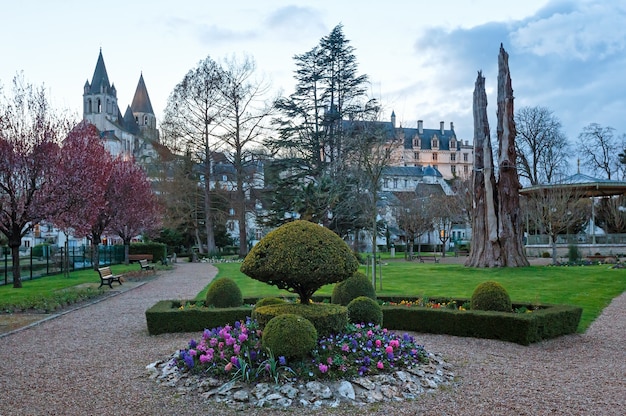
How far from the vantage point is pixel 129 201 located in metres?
30.1

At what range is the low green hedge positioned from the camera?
10234 millimetres

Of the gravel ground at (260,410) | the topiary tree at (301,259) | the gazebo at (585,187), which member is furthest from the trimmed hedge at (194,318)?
the gazebo at (585,187)

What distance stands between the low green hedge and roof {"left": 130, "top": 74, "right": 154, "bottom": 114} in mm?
105443

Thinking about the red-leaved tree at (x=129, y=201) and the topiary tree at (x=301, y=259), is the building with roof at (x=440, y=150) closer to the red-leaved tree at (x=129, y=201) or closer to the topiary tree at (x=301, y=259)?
the red-leaved tree at (x=129, y=201)

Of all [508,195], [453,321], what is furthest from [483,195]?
[453,321]

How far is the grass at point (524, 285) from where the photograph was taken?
15.5m

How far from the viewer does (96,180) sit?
22.8 metres

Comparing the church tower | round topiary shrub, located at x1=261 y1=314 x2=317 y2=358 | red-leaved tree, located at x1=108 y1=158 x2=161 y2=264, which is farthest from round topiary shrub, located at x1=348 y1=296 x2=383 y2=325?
the church tower

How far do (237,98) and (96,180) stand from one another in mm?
20170

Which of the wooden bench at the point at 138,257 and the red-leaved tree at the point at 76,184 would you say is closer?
the red-leaved tree at the point at 76,184

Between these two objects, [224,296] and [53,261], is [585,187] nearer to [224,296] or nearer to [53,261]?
[224,296]

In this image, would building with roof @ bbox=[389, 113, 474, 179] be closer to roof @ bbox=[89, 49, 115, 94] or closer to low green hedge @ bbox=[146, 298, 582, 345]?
roof @ bbox=[89, 49, 115, 94]

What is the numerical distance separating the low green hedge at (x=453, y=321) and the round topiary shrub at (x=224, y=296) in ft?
1.68

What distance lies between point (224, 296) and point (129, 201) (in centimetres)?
1979
